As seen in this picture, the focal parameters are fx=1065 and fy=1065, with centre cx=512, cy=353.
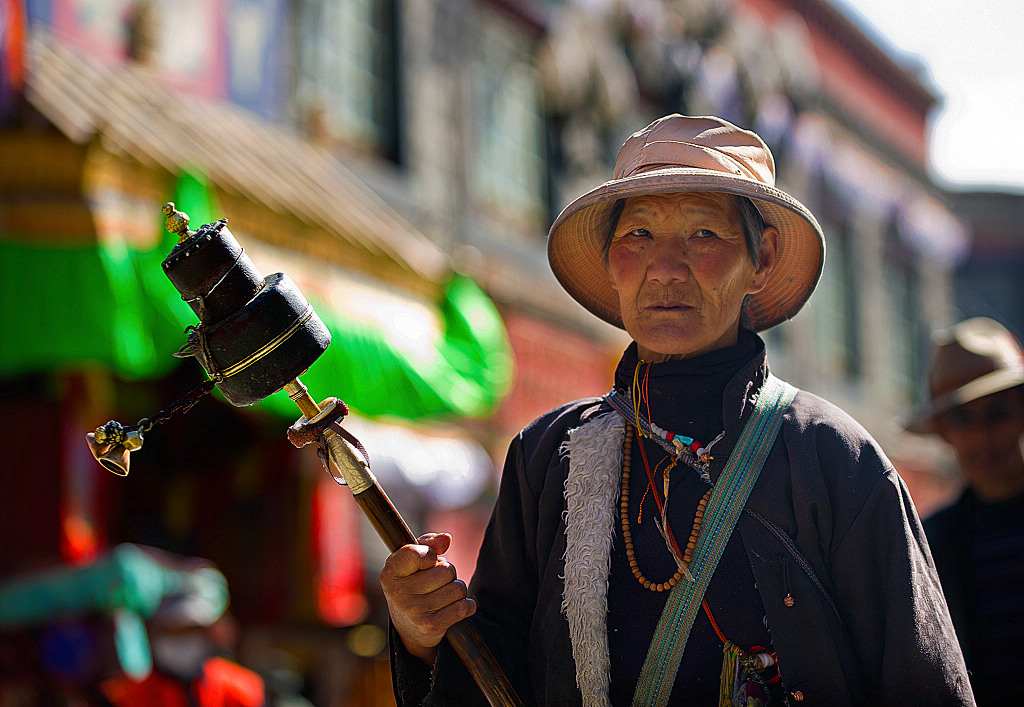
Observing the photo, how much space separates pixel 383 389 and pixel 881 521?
12.4ft

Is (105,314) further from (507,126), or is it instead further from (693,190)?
(507,126)

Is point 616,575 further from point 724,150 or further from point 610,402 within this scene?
point 724,150

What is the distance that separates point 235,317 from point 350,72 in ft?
24.1

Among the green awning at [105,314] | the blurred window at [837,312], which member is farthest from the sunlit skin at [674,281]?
the blurred window at [837,312]

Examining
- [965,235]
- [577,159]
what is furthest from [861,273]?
[577,159]

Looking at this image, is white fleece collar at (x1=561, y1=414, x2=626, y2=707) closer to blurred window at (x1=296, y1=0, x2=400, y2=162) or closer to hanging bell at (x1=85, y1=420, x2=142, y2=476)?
hanging bell at (x1=85, y1=420, x2=142, y2=476)

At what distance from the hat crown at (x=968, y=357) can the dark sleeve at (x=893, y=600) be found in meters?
1.98

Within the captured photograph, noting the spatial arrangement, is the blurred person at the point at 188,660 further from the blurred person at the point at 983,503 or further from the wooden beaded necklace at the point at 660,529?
the wooden beaded necklace at the point at 660,529

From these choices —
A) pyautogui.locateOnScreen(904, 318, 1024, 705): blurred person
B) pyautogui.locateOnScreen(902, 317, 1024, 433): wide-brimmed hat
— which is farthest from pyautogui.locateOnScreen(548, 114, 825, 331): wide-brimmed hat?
pyautogui.locateOnScreen(902, 317, 1024, 433): wide-brimmed hat

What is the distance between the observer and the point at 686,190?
182 cm

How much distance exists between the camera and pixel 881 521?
5.54 ft

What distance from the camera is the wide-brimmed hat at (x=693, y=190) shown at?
5.93ft

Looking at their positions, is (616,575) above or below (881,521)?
below

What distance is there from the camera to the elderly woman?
1.67 meters
